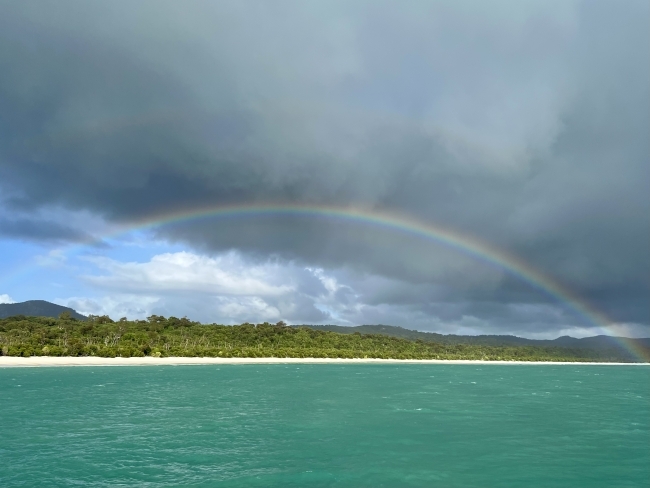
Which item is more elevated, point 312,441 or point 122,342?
point 122,342

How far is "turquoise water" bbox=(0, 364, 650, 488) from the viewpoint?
24.8m

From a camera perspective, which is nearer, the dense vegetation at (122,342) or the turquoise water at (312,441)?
the turquoise water at (312,441)

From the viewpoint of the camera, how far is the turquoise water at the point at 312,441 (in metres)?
24.8

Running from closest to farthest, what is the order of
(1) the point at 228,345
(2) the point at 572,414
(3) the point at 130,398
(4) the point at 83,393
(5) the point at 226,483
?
(5) the point at 226,483
(2) the point at 572,414
(3) the point at 130,398
(4) the point at 83,393
(1) the point at 228,345

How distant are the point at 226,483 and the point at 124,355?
12697cm

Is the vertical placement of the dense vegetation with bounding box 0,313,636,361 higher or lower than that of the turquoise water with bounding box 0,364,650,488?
higher

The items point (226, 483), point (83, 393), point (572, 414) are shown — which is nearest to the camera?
point (226, 483)

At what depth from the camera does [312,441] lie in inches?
1331

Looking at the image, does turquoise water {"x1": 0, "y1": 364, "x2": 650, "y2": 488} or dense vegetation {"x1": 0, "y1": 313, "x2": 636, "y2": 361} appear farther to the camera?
dense vegetation {"x1": 0, "y1": 313, "x2": 636, "y2": 361}

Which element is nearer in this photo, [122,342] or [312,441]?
[312,441]

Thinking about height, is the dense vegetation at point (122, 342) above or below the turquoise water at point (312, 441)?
above

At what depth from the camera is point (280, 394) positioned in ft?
Answer: 213

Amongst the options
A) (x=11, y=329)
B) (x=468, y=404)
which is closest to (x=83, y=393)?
(x=468, y=404)

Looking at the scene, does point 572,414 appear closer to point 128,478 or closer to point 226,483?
point 226,483
